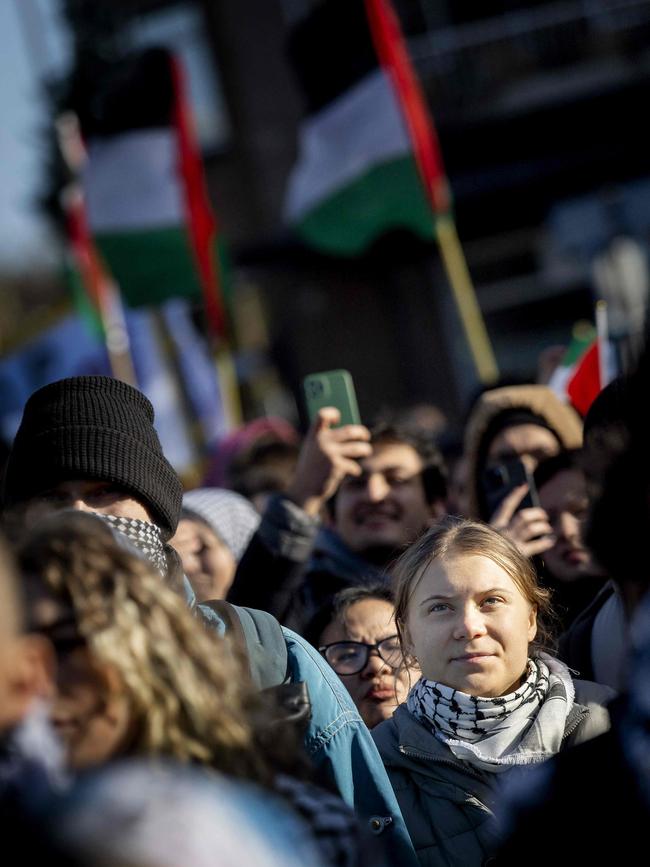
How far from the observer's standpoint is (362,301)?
567 inches

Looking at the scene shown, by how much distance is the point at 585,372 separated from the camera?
14.4ft

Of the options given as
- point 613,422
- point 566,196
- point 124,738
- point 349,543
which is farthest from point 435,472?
point 566,196

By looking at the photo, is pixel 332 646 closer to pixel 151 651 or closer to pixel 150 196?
pixel 151 651

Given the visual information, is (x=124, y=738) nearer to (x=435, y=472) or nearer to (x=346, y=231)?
(x=435, y=472)

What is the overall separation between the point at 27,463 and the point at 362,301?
12.0 metres

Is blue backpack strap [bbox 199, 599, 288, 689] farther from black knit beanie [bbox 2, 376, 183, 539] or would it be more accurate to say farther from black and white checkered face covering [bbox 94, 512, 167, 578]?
black knit beanie [bbox 2, 376, 183, 539]

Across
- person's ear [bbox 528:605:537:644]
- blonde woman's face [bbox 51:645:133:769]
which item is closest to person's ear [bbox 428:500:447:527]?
person's ear [bbox 528:605:537:644]

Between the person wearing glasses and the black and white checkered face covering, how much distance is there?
0.80 metres

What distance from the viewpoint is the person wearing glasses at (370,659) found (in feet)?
9.84

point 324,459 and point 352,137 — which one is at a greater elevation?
point 352,137

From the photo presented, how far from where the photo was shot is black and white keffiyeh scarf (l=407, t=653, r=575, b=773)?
7.92 feet

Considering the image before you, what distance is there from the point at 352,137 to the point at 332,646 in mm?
4620

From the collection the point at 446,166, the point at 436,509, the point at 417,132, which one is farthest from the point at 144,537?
the point at 446,166

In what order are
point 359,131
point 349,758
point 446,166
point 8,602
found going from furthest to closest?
point 446,166
point 359,131
point 349,758
point 8,602
